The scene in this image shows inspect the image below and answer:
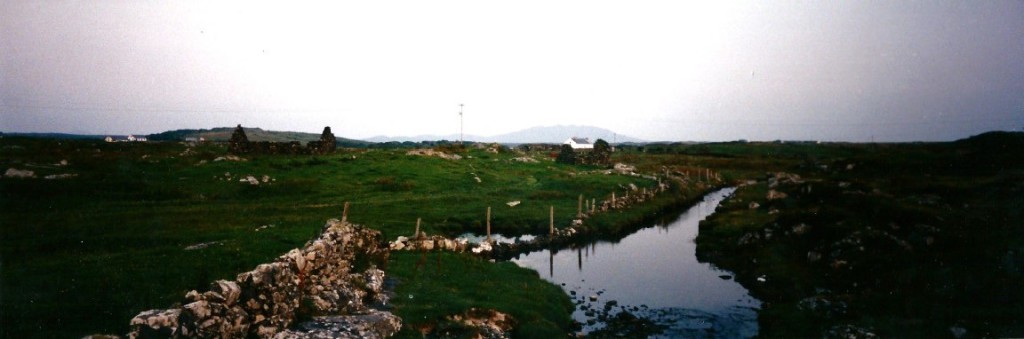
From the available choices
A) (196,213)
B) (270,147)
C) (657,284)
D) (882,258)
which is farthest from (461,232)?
(270,147)

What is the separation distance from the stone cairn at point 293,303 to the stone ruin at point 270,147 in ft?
208

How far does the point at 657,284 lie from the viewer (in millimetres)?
33531

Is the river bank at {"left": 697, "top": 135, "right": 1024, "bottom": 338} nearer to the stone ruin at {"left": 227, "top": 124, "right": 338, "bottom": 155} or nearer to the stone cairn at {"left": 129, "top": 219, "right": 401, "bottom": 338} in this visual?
the stone cairn at {"left": 129, "top": 219, "right": 401, "bottom": 338}

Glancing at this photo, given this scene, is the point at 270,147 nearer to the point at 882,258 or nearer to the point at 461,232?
the point at 461,232

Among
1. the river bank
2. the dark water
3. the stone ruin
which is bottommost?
the dark water

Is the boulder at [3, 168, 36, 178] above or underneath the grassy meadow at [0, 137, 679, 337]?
above

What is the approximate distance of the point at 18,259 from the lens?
23.6 meters

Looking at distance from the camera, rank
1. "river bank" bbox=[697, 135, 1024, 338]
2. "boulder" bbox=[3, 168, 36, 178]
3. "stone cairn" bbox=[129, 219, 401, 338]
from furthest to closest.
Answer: "boulder" bbox=[3, 168, 36, 178]
"river bank" bbox=[697, 135, 1024, 338]
"stone cairn" bbox=[129, 219, 401, 338]

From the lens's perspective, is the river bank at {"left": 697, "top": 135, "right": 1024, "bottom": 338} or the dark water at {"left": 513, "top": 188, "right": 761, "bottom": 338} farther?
the dark water at {"left": 513, "top": 188, "right": 761, "bottom": 338}

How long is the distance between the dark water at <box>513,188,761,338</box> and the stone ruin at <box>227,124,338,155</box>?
57622mm

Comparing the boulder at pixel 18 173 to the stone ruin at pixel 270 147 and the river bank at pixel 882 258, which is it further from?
the river bank at pixel 882 258

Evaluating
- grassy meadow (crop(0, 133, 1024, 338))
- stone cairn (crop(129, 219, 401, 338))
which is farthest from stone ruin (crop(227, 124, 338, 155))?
stone cairn (crop(129, 219, 401, 338))

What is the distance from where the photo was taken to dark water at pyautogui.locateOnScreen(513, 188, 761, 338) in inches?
1022

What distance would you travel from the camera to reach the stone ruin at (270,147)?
7900 centimetres
